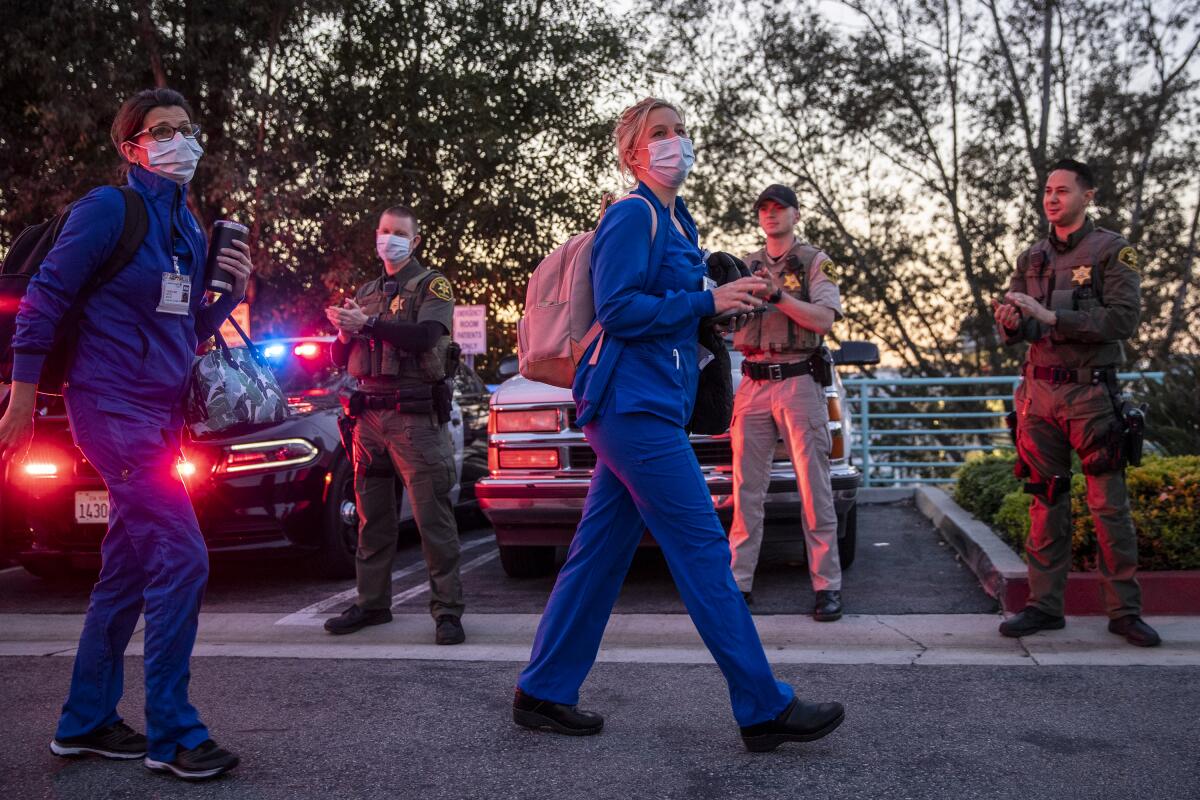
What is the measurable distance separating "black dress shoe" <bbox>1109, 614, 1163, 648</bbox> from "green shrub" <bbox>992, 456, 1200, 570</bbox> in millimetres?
593

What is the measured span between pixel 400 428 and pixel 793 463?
1.90 meters

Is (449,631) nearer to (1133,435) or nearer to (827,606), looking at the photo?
(827,606)

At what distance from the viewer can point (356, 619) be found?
549cm

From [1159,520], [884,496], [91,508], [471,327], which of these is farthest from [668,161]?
[471,327]

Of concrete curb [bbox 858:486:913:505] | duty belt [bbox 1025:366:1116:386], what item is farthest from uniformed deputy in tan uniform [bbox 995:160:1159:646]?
concrete curb [bbox 858:486:913:505]

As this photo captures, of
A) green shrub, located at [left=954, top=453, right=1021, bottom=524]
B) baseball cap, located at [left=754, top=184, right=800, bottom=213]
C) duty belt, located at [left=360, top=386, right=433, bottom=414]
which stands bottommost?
green shrub, located at [left=954, top=453, right=1021, bottom=524]

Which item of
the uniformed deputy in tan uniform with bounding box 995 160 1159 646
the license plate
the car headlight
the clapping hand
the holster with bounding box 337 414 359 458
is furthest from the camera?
the car headlight

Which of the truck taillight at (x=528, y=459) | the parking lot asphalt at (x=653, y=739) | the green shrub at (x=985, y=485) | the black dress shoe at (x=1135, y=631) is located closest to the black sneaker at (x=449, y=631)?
the parking lot asphalt at (x=653, y=739)

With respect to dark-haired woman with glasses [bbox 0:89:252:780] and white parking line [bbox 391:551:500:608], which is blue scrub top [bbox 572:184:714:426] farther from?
white parking line [bbox 391:551:500:608]

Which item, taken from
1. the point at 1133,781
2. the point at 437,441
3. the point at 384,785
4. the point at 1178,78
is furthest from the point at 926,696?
the point at 1178,78

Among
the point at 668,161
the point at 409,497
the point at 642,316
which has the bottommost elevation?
the point at 409,497

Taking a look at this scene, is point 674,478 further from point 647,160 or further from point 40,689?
point 40,689

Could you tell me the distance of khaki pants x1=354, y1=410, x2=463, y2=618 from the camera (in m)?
5.37

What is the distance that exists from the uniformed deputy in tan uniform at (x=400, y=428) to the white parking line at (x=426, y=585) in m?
0.74
